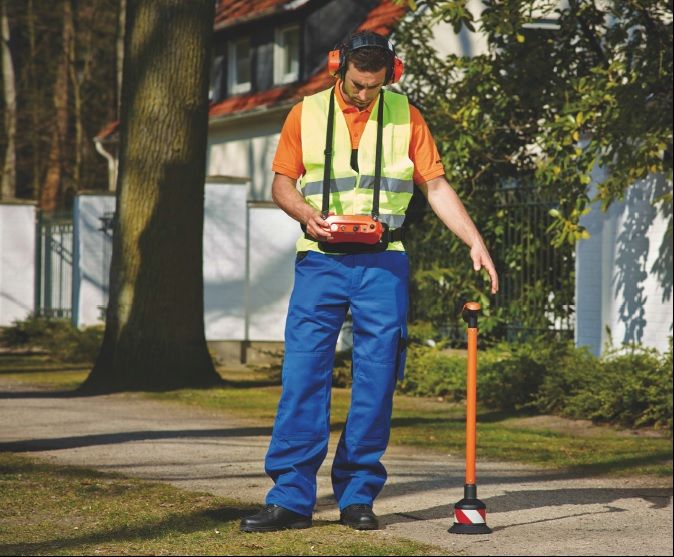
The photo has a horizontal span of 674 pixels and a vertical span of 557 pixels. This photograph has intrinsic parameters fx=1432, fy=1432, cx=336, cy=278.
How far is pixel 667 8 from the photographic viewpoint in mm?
12047

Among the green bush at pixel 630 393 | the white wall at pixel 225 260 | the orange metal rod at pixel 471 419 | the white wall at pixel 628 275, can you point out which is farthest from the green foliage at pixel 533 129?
the orange metal rod at pixel 471 419

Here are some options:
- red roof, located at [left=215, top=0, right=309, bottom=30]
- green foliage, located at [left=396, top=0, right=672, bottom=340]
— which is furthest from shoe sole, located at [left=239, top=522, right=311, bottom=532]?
red roof, located at [left=215, top=0, right=309, bottom=30]

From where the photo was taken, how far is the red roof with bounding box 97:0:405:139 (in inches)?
938

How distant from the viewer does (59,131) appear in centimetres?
3716

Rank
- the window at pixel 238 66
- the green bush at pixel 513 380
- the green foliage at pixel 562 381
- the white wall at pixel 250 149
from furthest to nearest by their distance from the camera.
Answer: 1. the window at pixel 238 66
2. the white wall at pixel 250 149
3. the green bush at pixel 513 380
4. the green foliage at pixel 562 381

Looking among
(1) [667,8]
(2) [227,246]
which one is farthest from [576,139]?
(2) [227,246]

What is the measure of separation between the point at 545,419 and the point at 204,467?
502 cm

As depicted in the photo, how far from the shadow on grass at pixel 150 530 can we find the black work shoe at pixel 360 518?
518 mm

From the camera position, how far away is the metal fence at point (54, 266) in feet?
77.9

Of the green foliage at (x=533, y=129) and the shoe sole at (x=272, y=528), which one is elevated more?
the green foliage at (x=533, y=129)

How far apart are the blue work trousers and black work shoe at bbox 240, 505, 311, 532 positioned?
0.05 metres

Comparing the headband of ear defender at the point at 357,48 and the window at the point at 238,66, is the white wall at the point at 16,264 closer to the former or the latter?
the window at the point at 238,66

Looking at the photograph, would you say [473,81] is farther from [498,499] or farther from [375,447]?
[375,447]

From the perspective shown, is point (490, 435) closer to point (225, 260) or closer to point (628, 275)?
point (628, 275)
